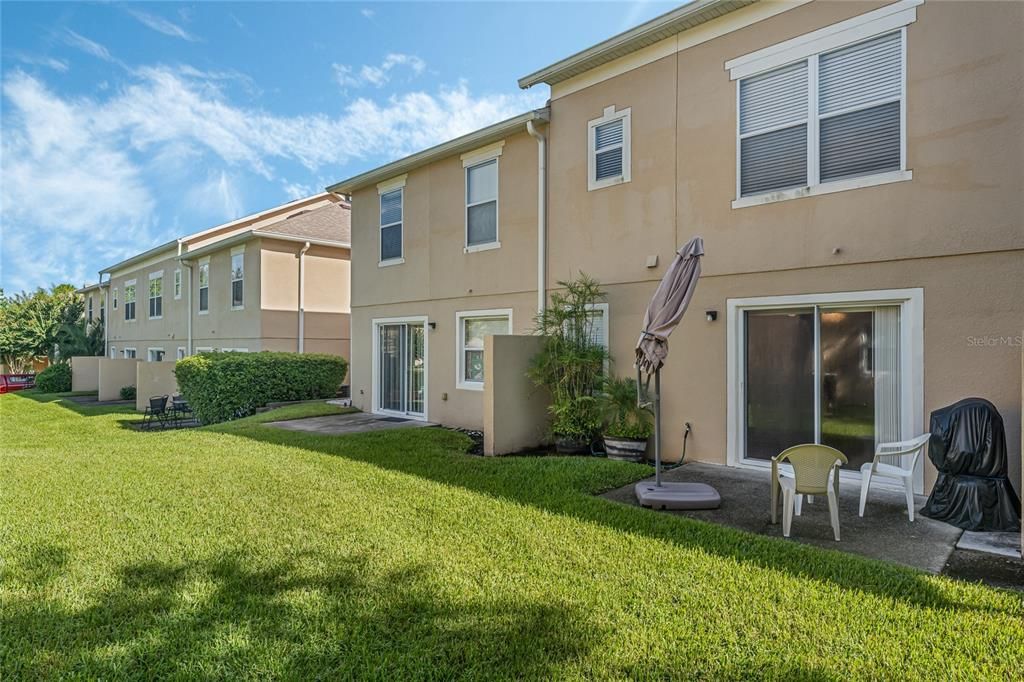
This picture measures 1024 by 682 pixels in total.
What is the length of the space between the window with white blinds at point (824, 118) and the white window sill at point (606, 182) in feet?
6.21

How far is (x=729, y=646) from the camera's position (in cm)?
319

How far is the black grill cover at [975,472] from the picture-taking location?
5176mm

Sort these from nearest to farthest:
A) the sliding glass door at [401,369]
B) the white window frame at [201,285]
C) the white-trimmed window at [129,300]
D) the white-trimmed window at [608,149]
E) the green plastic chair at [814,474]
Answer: the green plastic chair at [814,474] → the white-trimmed window at [608,149] → the sliding glass door at [401,369] → the white window frame at [201,285] → the white-trimmed window at [129,300]

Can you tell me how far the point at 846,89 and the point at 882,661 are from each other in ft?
22.3

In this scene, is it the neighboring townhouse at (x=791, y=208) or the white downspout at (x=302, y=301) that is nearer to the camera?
the neighboring townhouse at (x=791, y=208)

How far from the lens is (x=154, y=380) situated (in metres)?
18.1

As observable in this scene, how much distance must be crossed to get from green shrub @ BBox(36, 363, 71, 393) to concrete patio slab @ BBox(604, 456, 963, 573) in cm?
2974

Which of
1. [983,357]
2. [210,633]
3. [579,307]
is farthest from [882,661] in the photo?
[579,307]

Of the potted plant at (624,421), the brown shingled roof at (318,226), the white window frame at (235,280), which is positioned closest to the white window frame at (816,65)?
the potted plant at (624,421)

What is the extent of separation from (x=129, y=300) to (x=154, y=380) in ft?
41.9

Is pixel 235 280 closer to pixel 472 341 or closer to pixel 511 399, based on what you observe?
pixel 472 341

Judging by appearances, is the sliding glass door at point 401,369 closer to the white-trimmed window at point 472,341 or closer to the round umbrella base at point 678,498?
the white-trimmed window at point 472,341

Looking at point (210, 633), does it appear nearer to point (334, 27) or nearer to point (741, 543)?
point (741, 543)

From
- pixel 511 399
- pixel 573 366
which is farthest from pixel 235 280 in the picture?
pixel 573 366
